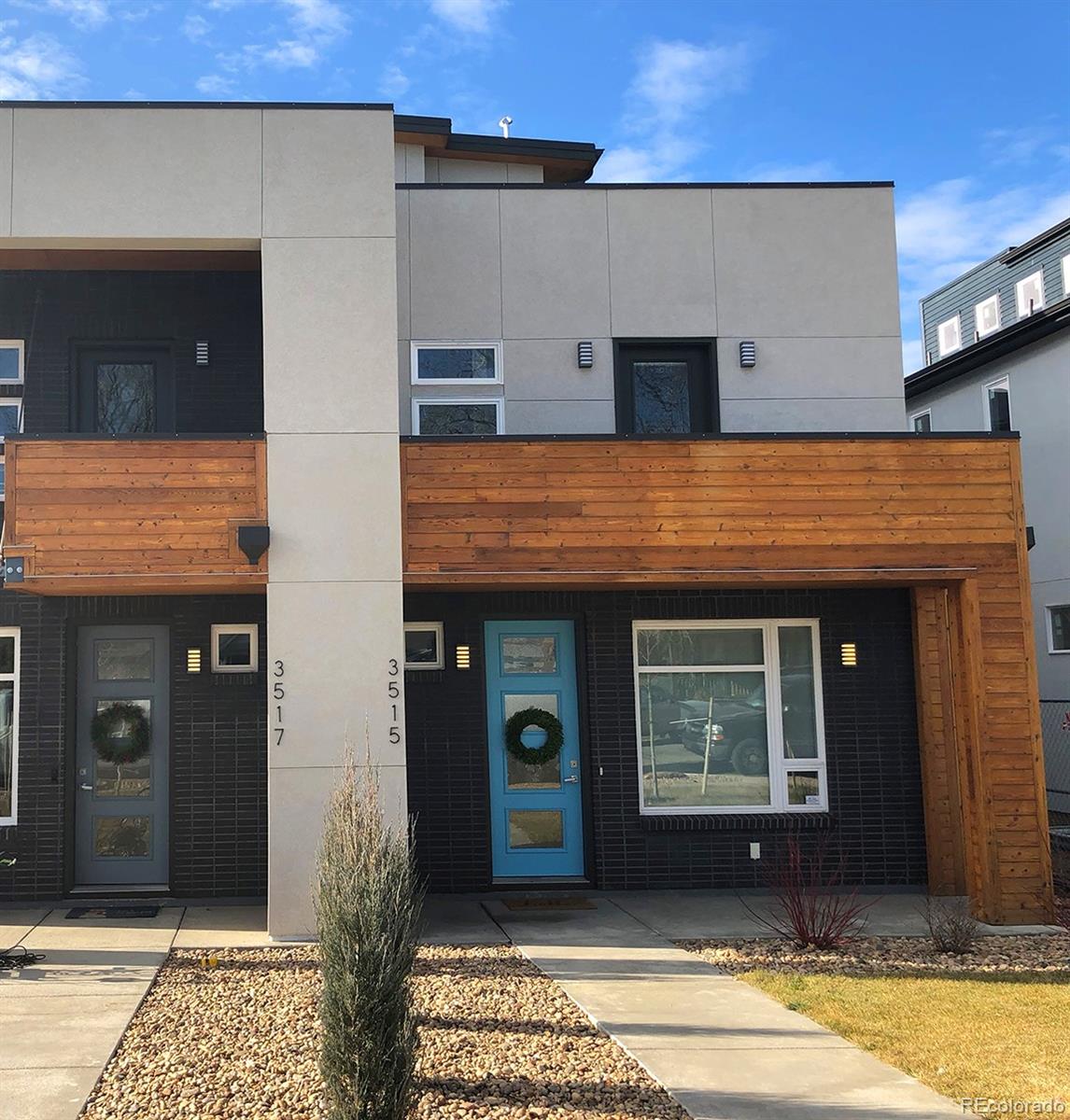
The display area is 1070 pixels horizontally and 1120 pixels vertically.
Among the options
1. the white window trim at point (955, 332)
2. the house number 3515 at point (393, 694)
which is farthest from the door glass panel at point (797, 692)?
the white window trim at point (955, 332)

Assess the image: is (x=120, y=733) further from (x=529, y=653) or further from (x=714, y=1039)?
(x=714, y=1039)

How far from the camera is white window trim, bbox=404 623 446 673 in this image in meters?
12.0

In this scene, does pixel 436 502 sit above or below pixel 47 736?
above

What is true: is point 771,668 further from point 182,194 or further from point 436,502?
point 182,194

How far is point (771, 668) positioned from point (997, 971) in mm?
4286

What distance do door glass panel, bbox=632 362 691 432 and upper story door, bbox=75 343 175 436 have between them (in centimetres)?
484

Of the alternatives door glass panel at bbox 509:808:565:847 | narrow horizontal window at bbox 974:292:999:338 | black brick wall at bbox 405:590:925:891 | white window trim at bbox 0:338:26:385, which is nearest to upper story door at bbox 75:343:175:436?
white window trim at bbox 0:338:26:385

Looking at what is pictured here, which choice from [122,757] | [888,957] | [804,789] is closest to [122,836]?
[122,757]

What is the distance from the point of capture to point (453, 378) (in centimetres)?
1238

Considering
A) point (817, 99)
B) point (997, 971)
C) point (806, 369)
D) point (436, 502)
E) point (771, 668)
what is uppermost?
point (817, 99)

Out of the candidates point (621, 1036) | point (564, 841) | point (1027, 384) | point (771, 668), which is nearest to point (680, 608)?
point (771, 668)

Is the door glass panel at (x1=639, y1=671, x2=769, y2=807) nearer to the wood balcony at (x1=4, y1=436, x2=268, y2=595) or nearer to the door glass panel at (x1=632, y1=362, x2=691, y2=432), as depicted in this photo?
the door glass panel at (x1=632, y1=362, x2=691, y2=432)

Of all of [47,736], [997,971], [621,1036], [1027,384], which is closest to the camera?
[621,1036]

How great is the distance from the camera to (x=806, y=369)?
12789mm
